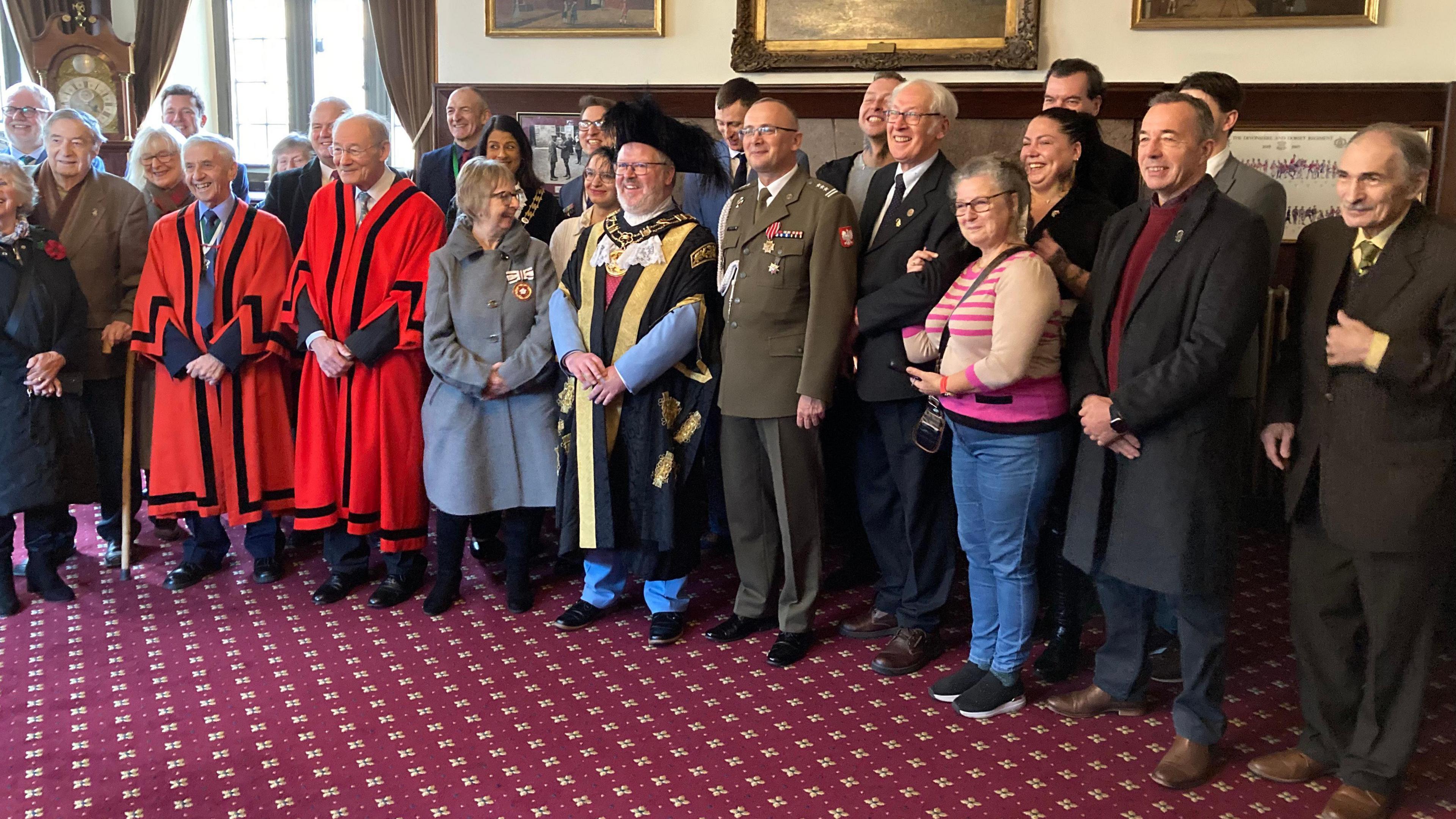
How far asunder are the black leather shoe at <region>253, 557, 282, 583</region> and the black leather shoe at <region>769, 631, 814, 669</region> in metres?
1.84

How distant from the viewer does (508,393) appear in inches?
146

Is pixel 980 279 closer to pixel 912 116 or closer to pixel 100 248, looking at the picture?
pixel 912 116

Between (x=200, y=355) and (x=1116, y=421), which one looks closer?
(x=1116, y=421)

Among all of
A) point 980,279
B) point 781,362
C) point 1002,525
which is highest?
point 980,279

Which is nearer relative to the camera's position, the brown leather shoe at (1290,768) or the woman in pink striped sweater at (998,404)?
the brown leather shoe at (1290,768)

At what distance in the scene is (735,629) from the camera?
3.59 m

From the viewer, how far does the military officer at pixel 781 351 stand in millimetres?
3277

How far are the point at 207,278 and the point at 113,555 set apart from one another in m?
1.15

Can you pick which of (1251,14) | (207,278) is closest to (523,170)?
(207,278)

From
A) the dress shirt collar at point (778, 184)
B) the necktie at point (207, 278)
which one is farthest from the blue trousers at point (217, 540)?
the dress shirt collar at point (778, 184)

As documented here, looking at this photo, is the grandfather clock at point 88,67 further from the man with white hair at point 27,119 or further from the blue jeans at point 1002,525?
the blue jeans at point 1002,525

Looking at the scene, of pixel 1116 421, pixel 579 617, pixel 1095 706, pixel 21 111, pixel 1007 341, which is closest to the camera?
pixel 1116 421

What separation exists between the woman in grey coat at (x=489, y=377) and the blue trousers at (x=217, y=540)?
714 millimetres

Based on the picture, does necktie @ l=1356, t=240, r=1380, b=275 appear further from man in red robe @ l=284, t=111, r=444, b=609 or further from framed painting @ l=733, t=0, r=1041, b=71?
framed painting @ l=733, t=0, r=1041, b=71
